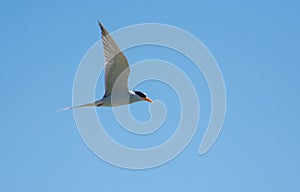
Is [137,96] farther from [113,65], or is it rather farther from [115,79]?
[113,65]

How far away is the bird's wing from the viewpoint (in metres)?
24.9

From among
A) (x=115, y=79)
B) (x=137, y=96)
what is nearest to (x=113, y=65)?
(x=115, y=79)

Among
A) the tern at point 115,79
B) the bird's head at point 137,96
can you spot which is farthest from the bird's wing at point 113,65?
the bird's head at point 137,96

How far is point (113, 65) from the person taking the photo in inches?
A: 1019

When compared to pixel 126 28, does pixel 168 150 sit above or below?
below

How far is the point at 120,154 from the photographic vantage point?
87.2 ft

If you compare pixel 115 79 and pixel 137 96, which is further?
pixel 137 96

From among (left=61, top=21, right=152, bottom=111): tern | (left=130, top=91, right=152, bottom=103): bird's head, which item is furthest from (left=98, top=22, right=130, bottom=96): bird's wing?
(left=130, top=91, right=152, bottom=103): bird's head

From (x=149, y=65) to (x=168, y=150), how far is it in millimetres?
2758

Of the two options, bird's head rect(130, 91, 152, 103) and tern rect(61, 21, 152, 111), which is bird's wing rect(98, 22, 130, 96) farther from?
bird's head rect(130, 91, 152, 103)

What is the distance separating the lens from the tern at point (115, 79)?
25062 millimetres

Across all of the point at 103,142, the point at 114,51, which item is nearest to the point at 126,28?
the point at 114,51

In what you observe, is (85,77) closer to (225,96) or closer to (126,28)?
(126,28)

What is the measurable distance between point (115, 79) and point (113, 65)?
73 cm
